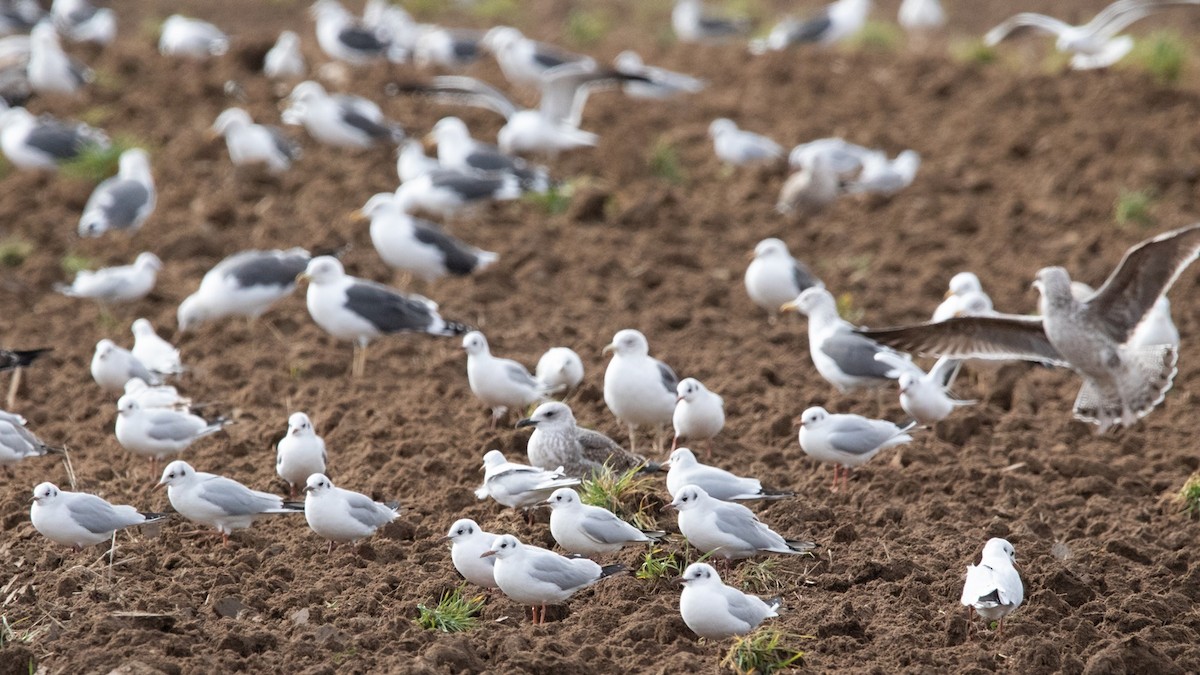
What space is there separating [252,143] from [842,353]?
7488 millimetres

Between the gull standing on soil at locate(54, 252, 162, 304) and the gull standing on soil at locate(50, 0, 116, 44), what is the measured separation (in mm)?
9909

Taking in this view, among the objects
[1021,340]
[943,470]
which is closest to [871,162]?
[1021,340]

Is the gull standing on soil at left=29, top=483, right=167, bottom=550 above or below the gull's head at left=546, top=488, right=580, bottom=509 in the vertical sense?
below

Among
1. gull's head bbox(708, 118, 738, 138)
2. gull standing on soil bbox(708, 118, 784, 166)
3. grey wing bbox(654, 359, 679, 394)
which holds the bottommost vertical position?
grey wing bbox(654, 359, 679, 394)

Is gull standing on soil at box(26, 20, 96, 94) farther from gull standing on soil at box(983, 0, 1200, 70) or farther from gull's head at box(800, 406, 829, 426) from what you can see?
gull's head at box(800, 406, 829, 426)

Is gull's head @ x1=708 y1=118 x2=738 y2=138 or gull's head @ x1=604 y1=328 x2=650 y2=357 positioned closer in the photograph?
gull's head @ x1=604 y1=328 x2=650 y2=357

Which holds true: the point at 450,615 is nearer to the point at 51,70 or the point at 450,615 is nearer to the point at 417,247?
the point at 417,247

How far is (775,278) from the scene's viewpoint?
443 inches

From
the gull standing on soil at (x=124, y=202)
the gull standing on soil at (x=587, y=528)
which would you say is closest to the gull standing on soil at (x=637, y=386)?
the gull standing on soil at (x=587, y=528)

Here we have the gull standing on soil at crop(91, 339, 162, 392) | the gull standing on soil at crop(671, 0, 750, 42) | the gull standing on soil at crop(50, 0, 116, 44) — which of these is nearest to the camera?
the gull standing on soil at crop(91, 339, 162, 392)

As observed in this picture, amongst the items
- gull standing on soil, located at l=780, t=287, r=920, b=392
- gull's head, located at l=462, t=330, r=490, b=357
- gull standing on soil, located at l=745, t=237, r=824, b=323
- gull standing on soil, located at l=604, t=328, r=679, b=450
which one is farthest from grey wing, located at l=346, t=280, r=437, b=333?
gull standing on soil, located at l=780, t=287, r=920, b=392

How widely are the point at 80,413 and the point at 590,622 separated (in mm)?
4680

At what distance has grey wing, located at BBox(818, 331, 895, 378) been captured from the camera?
9367 mm

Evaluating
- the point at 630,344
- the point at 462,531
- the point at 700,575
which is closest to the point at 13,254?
the point at 630,344
